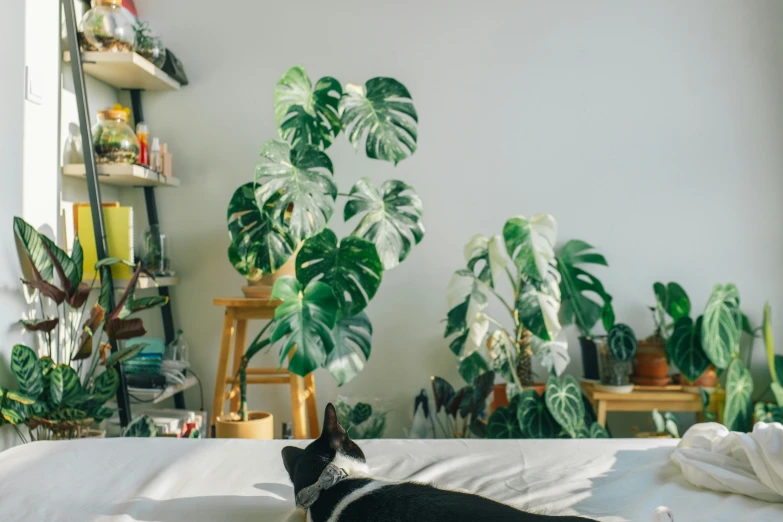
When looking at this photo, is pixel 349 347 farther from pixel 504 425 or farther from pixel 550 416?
pixel 550 416

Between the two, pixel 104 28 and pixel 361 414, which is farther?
pixel 361 414

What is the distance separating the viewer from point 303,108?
8.26ft

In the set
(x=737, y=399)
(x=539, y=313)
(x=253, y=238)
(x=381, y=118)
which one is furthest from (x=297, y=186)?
(x=737, y=399)

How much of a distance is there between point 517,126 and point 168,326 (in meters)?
1.72

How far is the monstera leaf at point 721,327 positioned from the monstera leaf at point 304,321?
1388 mm

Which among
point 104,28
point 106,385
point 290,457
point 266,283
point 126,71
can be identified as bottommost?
point 106,385

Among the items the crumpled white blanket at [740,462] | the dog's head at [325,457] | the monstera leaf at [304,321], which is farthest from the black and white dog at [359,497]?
the monstera leaf at [304,321]

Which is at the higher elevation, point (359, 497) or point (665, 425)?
point (359, 497)

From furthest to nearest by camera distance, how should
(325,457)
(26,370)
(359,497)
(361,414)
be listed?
1. (361,414)
2. (26,370)
3. (325,457)
4. (359,497)

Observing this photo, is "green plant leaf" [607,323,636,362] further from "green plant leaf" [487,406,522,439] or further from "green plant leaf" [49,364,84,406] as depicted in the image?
"green plant leaf" [49,364,84,406]

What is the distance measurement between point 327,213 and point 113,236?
0.83 m

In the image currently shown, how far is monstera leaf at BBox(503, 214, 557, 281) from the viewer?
2.41m

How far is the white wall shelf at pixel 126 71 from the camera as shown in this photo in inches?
102

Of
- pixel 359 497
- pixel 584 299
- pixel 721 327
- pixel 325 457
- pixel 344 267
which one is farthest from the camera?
pixel 584 299
